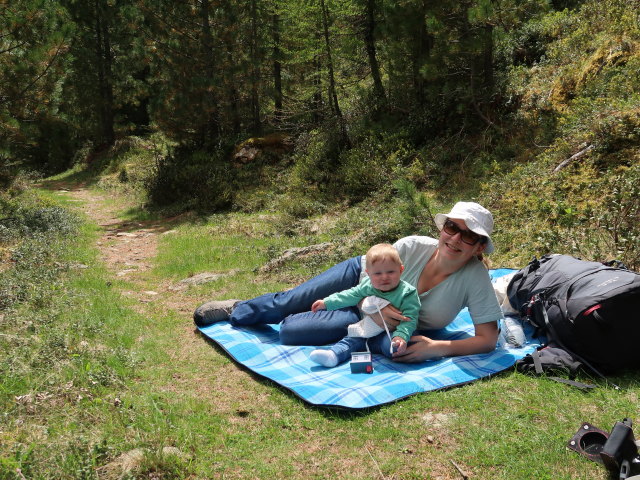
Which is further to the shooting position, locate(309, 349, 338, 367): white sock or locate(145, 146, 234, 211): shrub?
locate(145, 146, 234, 211): shrub

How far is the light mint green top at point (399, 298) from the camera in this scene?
3.86m

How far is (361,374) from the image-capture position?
3799 mm

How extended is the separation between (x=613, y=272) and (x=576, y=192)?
3.59 metres

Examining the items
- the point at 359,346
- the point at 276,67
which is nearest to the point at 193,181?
the point at 276,67

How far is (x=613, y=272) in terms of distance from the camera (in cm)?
371

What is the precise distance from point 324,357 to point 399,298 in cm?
70

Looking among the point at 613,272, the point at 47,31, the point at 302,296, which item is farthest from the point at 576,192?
the point at 47,31

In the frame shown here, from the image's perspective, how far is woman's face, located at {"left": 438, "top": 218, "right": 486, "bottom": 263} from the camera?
378 centimetres

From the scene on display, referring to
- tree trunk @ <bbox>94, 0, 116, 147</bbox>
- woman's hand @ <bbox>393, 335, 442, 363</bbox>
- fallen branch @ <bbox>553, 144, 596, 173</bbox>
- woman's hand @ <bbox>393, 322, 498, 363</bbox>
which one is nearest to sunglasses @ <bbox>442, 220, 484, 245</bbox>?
woman's hand @ <bbox>393, 322, 498, 363</bbox>

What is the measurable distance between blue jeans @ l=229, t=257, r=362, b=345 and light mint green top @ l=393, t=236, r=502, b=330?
1.61 ft

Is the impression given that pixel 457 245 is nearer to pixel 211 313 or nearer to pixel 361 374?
pixel 361 374

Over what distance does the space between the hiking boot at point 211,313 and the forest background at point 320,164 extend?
26.6 inches

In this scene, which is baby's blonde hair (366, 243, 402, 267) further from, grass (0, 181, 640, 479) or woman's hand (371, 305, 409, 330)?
grass (0, 181, 640, 479)

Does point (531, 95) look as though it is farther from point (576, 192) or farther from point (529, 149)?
point (576, 192)
